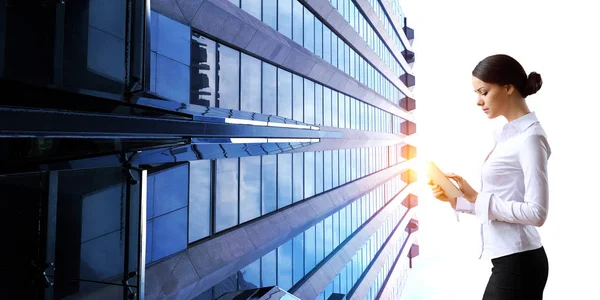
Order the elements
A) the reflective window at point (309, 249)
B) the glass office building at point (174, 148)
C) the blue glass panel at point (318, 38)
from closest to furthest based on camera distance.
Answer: the glass office building at point (174, 148), the reflective window at point (309, 249), the blue glass panel at point (318, 38)

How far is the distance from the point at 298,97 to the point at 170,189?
11.4 metres

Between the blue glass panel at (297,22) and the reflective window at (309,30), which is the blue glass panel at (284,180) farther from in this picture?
the reflective window at (309,30)

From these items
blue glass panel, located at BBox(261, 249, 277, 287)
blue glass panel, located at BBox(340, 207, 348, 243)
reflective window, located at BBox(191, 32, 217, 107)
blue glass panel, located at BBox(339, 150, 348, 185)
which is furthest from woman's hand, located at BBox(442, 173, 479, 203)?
blue glass panel, located at BBox(340, 207, 348, 243)

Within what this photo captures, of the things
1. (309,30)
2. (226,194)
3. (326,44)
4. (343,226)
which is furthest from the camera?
(343,226)

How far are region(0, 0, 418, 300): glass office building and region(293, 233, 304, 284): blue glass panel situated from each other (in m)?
0.10

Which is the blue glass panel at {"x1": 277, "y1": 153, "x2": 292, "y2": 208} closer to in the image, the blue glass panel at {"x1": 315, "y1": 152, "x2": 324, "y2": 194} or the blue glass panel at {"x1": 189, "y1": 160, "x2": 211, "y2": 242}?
the blue glass panel at {"x1": 315, "y1": 152, "x2": 324, "y2": 194}

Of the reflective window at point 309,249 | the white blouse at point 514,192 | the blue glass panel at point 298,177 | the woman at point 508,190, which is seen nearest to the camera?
the white blouse at point 514,192

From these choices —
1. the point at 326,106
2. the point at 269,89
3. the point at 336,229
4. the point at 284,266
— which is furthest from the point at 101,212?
the point at 336,229

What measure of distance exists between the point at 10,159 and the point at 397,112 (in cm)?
5523

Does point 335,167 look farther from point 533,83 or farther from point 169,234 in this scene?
point 533,83

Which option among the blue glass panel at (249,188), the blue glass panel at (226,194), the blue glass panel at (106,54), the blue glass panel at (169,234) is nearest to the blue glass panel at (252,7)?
the blue glass panel at (249,188)

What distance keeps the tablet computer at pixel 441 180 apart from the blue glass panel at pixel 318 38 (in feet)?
69.7

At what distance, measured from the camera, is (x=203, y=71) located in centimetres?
1213

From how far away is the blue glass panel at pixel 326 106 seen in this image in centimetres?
2520
